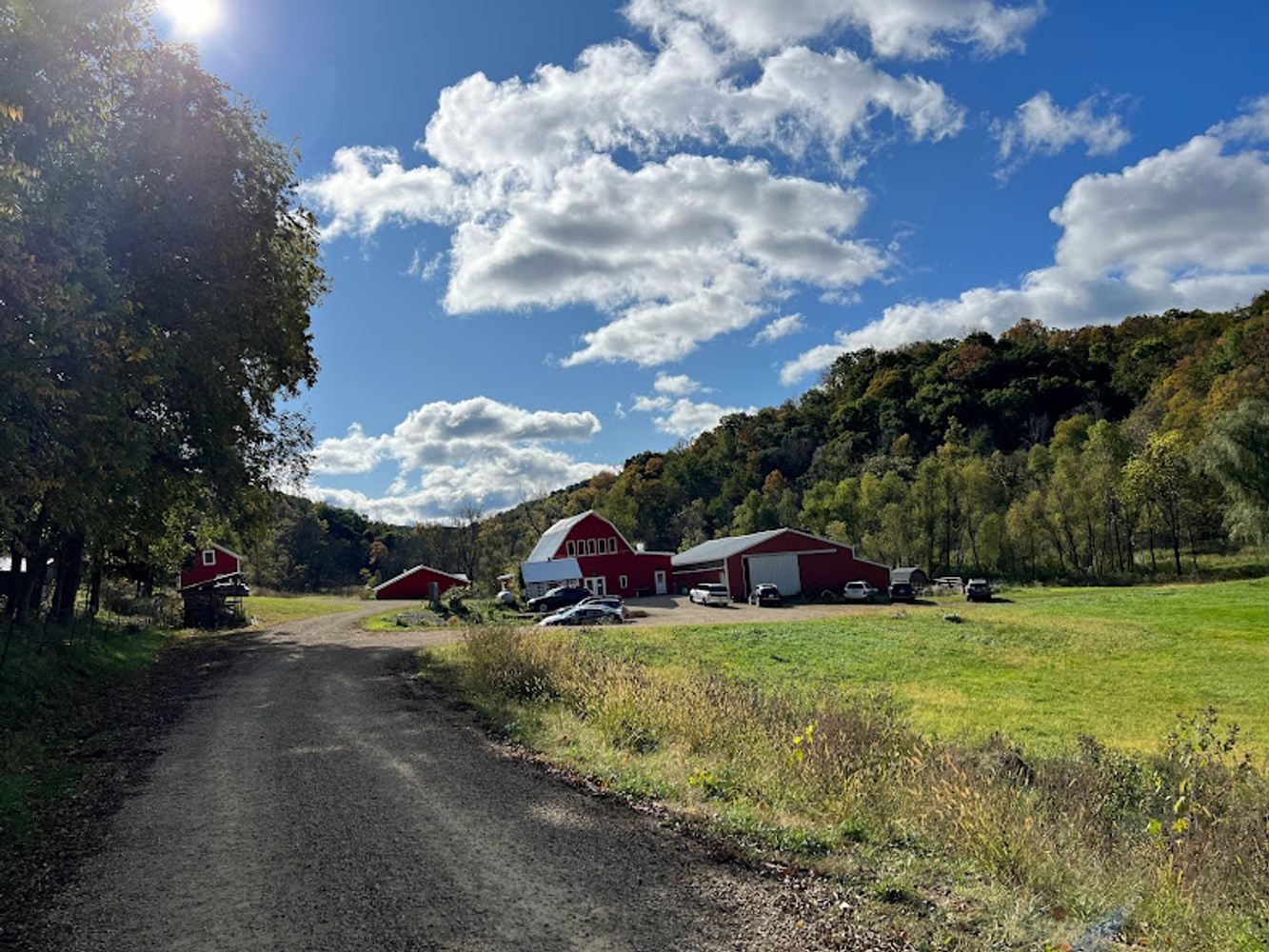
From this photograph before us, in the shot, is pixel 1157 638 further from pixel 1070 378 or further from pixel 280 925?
pixel 1070 378

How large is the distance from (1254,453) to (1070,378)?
178 feet

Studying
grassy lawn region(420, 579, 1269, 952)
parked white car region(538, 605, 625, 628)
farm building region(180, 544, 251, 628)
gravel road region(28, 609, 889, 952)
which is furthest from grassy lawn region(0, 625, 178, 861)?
parked white car region(538, 605, 625, 628)

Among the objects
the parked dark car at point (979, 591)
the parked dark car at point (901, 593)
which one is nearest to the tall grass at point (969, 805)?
the parked dark car at point (979, 591)

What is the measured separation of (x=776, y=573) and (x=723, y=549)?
565 centimetres

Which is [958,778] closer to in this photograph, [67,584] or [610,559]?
[67,584]

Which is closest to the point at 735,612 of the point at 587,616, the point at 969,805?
the point at 587,616

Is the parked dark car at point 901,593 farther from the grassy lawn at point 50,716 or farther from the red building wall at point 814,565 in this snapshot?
the grassy lawn at point 50,716

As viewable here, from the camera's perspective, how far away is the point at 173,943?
5.27 m

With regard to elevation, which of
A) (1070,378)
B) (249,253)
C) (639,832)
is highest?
(1070,378)

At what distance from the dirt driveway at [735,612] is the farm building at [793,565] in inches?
111

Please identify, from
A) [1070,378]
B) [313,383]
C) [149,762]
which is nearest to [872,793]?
[149,762]

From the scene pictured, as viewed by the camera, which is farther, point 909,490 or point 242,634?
point 909,490

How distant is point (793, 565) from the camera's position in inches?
2373

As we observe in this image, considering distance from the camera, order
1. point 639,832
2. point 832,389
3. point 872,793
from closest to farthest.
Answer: point 639,832 → point 872,793 → point 832,389
